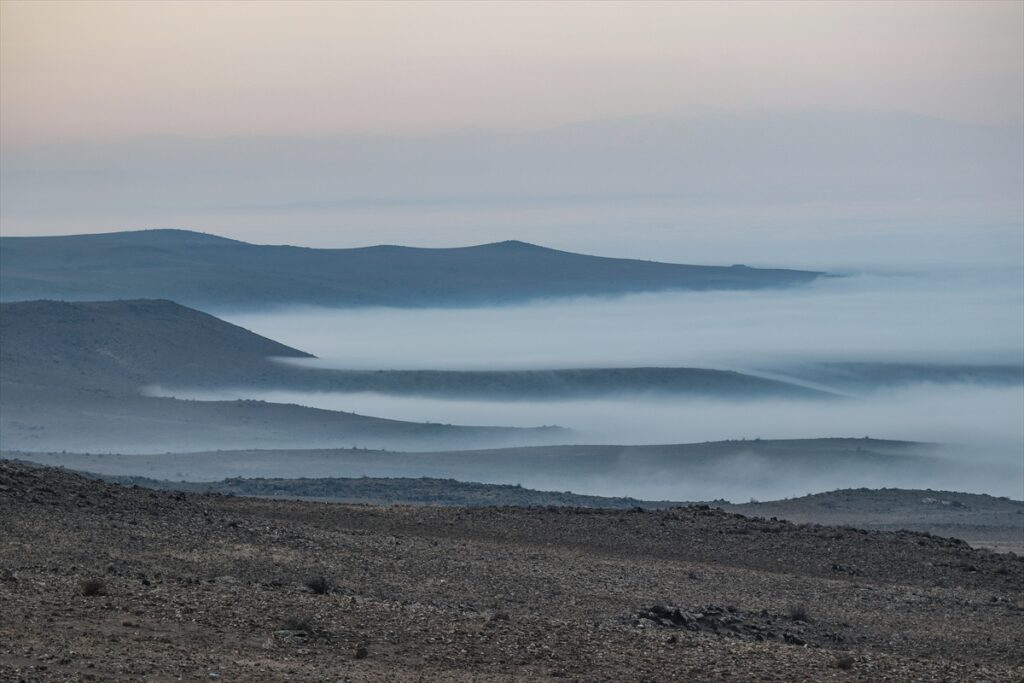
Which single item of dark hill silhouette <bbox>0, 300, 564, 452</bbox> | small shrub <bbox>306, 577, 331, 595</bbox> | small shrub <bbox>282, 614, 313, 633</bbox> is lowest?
small shrub <bbox>282, 614, 313, 633</bbox>

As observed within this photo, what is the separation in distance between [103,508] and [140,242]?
115 meters

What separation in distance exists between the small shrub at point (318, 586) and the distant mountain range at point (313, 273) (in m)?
93.2

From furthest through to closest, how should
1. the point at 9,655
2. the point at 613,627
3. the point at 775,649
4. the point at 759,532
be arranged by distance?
1. the point at 759,532
2. the point at 613,627
3. the point at 775,649
4. the point at 9,655

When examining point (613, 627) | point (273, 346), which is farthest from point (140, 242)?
point (613, 627)

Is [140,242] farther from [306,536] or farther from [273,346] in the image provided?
[306,536]

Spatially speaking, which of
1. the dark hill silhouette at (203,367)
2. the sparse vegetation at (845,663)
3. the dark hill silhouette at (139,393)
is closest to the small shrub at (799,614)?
the sparse vegetation at (845,663)

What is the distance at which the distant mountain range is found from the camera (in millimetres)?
114750

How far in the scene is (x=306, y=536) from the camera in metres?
20.4

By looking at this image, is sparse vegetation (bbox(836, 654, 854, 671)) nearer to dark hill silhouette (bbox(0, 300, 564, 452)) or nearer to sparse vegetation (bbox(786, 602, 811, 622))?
sparse vegetation (bbox(786, 602, 811, 622))

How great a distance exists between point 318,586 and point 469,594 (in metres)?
2.03

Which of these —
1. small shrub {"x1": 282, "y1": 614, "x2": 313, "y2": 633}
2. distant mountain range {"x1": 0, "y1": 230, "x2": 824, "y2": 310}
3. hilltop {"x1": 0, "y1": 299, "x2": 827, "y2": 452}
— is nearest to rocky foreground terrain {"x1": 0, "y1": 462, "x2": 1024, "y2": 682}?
small shrub {"x1": 282, "y1": 614, "x2": 313, "y2": 633}

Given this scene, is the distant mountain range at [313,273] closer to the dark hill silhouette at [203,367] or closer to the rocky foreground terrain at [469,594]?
the dark hill silhouette at [203,367]

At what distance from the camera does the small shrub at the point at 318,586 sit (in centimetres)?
1650

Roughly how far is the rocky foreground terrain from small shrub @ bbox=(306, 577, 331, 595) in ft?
0.12
